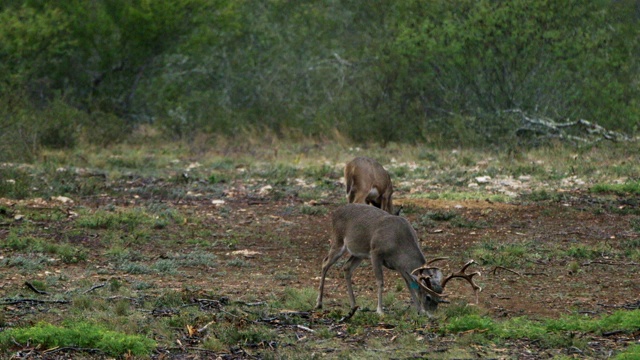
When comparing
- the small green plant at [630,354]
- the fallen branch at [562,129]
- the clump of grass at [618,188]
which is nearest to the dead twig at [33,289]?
the small green plant at [630,354]

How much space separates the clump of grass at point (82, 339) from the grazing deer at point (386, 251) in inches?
102

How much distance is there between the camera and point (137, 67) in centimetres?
3042

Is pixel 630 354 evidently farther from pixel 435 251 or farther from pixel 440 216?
pixel 440 216

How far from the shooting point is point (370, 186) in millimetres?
13984

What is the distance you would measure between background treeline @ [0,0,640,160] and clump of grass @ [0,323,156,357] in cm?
1247

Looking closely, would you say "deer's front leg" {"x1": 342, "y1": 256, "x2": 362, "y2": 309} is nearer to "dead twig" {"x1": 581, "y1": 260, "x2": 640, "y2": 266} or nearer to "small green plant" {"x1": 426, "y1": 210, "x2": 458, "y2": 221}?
"dead twig" {"x1": 581, "y1": 260, "x2": 640, "y2": 266}

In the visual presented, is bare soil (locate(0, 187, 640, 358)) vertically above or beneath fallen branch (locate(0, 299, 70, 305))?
beneath

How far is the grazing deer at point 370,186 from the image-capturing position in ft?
45.9

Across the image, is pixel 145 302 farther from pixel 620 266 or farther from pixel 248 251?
pixel 620 266

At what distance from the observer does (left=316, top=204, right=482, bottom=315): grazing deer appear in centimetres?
959

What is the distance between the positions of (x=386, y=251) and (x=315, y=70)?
24100mm

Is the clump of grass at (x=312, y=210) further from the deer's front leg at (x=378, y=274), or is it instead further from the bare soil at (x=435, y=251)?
the deer's front leg at (x=378, y=274)

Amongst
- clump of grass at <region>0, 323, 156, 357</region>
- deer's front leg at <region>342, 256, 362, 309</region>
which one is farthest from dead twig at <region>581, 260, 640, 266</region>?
clump of grass at <region>0, 323, 156, 357</region>

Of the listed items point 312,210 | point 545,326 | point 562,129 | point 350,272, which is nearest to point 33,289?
point 350,272
